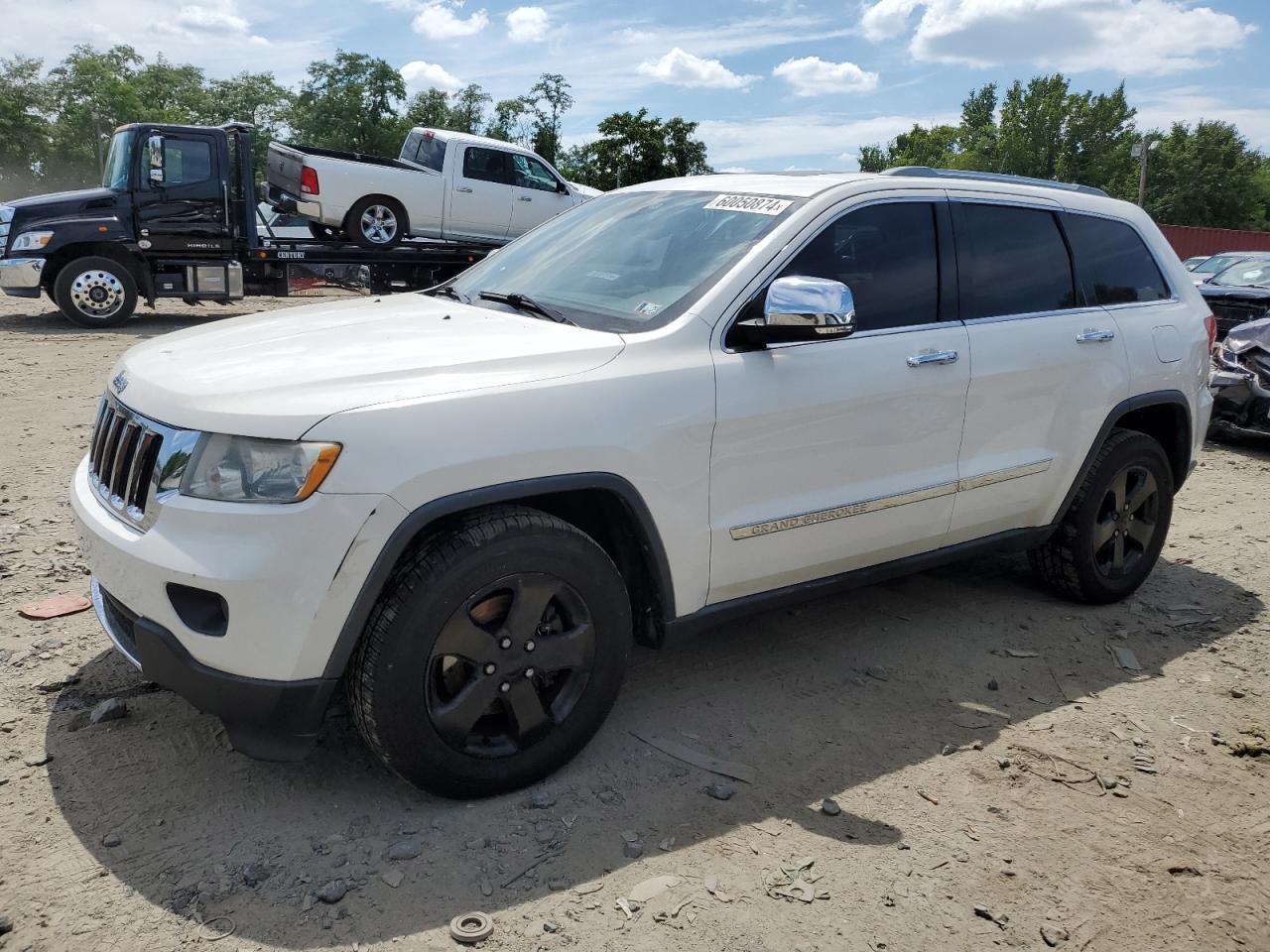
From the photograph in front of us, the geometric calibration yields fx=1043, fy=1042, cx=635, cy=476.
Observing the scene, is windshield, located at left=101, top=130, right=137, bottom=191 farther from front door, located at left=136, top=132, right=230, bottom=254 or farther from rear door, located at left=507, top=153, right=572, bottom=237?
rear door, located at left=507, top=153, right=572, bottom=237

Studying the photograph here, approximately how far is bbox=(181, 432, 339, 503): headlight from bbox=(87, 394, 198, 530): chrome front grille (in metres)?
0.07

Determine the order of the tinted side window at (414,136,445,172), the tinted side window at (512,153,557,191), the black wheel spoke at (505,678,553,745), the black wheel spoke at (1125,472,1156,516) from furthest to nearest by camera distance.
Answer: the tinted side window at (512,153,557,191), the tinted side window at (414,136,445,172), the black wheel spoke at (1125,472,1156,516), the black wheel spoke at (505,678,553,745)

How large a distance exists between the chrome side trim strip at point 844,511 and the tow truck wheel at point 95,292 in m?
12.0

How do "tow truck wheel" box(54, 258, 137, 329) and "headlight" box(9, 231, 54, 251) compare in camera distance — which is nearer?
"headlight" box(9, 231, 54, 251)

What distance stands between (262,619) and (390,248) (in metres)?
12.9

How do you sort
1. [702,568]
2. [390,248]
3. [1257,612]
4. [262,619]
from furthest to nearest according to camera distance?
[390,248] → [1257,612] → [702,568] → [262,619]

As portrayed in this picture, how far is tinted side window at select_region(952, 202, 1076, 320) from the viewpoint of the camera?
412 cm

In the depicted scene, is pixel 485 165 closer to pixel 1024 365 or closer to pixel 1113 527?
pixel 1113 527

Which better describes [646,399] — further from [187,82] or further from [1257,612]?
[187,82]

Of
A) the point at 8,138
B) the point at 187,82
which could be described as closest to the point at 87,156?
the point at 8,138

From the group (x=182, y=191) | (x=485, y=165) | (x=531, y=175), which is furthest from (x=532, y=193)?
(x=182, y=191)

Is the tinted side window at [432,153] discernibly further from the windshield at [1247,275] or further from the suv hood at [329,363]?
the suv hood at [329,363]

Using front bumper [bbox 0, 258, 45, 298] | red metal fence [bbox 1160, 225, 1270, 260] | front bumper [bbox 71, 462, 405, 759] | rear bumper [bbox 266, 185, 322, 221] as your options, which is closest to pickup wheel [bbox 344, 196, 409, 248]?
rear bumper [bbox 266, 185, 322, 221]

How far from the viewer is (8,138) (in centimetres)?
5919
